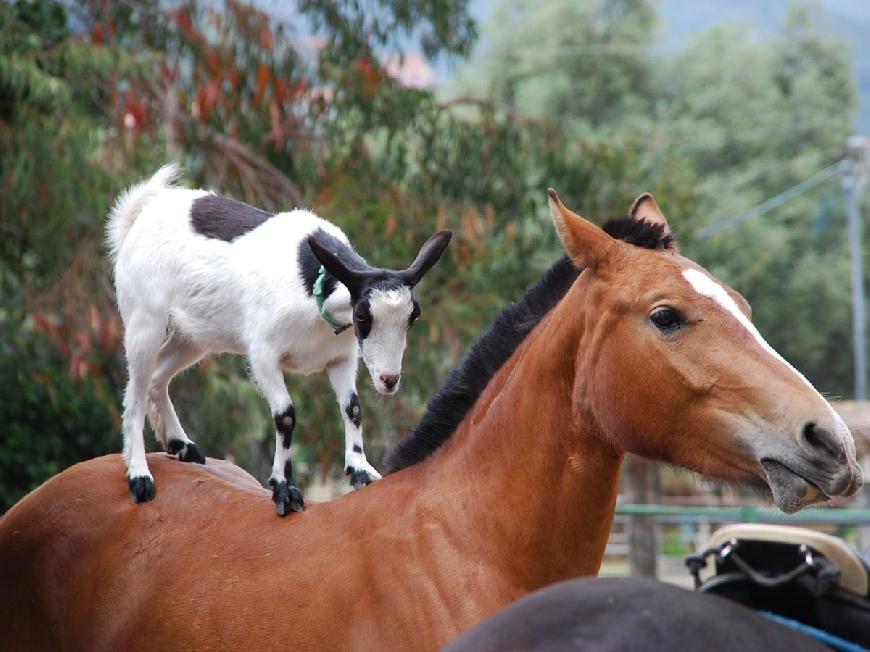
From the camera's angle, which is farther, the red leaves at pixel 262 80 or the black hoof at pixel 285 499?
the red leaves at pixel 262 80

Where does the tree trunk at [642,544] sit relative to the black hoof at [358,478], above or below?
below

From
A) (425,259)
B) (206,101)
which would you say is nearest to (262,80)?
(206,101)

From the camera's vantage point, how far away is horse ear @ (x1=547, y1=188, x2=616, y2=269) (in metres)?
3.16

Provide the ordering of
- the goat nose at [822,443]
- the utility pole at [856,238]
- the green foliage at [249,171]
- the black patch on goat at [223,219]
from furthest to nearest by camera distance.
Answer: the utility pole at [856,238] → the green foliage at [249,171] → the black patch on goat at [223,219] → the goat nose at [822,443]

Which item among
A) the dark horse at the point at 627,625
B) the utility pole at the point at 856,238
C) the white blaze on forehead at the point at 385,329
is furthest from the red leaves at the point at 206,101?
the utility pole at the point at 856,238

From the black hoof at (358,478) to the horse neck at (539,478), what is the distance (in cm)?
35

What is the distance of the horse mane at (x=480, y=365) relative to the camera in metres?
3.46

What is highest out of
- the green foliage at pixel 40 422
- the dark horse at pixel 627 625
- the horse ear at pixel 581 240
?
the horse ear at pixel 581 240

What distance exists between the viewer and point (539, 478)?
125 inches

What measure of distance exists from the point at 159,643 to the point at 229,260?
1.14m

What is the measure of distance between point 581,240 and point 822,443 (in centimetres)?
85

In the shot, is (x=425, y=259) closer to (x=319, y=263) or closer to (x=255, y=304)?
(x=319, y=263)

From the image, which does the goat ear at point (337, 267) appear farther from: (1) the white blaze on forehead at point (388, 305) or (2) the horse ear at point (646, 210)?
(2) the horse ear at point (646, 210)

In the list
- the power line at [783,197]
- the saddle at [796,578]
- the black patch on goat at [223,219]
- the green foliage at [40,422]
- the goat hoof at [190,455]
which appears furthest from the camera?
the power line at [783,197]
